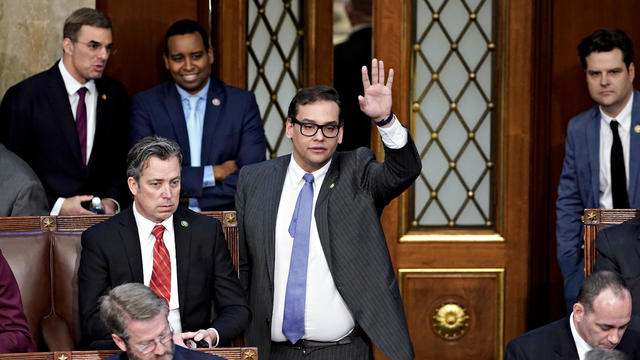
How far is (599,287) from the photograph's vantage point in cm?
330

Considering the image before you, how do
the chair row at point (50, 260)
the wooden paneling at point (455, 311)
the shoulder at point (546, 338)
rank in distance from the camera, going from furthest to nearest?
the wooden paneling at point (455, 311), the chair row at point (50, 260), the shoulder at point (546, 338)

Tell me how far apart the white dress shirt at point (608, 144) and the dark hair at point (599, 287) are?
3.75ft

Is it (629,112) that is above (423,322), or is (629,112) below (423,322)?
above

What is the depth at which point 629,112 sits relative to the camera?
449cm

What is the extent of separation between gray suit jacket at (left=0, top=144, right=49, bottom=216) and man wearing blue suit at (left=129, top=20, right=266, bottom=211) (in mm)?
540

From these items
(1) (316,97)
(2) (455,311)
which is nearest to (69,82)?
(1) (316,97)

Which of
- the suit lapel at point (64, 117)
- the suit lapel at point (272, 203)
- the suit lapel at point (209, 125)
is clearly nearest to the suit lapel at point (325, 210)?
the suit lapel at point (272, 203)

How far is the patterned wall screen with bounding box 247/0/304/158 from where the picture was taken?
5367 mm

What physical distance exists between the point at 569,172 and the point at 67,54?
7.06 ft

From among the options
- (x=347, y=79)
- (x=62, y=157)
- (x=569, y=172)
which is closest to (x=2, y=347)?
(x=62, y=157)

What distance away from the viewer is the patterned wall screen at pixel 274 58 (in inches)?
211

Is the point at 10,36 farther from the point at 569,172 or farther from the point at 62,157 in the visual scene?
the point at 569,172

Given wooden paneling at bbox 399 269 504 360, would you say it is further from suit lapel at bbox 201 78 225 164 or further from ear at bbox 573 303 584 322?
ear at bbox 573 303 584 322

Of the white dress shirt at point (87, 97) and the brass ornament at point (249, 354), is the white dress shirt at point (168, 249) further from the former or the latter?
the white dress shirt at point (87, 97)
